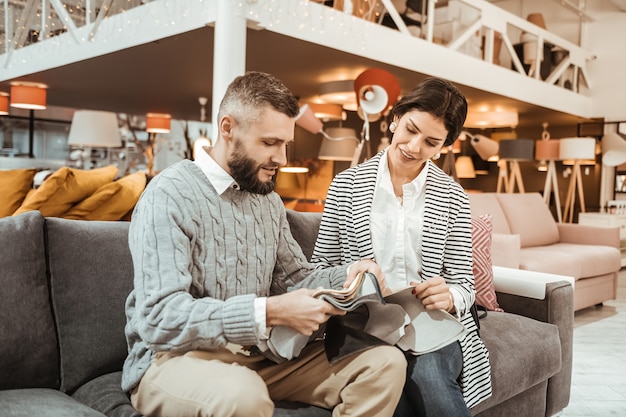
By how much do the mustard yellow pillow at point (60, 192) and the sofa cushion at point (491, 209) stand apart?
3.02 metres

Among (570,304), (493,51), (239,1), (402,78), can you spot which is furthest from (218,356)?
(493,51)

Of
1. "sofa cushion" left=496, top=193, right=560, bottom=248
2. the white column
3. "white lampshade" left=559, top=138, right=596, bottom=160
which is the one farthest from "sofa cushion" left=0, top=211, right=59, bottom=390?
"white lampshade" left=559, top=138, right=596, bottom=160

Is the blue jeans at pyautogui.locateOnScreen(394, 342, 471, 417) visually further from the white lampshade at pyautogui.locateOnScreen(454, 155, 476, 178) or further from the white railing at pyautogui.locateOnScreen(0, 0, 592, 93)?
the white lampshade at pyautogui.locateOnScreen(454, 155, 476, 178)

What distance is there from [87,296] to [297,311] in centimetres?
68

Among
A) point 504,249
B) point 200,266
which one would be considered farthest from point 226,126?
point 504,249

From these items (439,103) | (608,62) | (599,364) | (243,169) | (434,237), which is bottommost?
(599,364)

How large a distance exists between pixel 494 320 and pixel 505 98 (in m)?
6.43

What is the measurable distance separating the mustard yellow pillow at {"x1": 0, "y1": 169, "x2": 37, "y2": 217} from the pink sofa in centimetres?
292

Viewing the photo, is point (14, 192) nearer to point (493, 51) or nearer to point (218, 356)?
point (218, 356)

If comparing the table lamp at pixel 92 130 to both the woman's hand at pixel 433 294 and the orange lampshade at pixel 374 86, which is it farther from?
the woman's hand at pixel 433 294

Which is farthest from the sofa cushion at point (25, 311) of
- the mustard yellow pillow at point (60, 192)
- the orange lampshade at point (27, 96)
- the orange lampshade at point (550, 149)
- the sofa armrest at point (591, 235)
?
the orange lampshade at point (550, 149)

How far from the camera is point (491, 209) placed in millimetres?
4648

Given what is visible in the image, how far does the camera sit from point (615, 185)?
957 centimetres

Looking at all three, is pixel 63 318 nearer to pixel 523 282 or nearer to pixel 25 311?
pixel 25 311
